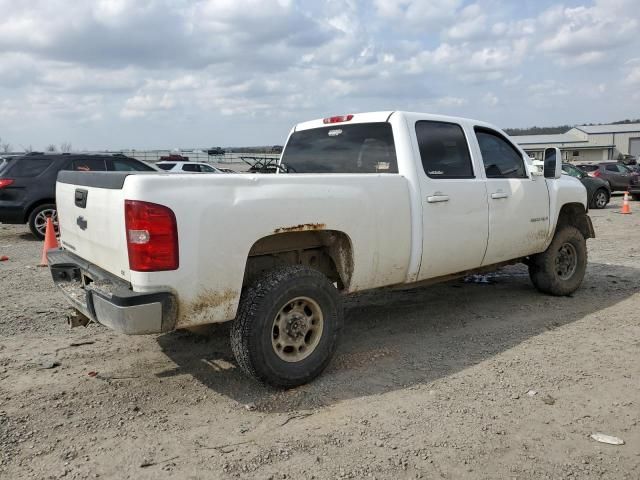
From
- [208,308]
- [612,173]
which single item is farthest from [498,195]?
[612,173]

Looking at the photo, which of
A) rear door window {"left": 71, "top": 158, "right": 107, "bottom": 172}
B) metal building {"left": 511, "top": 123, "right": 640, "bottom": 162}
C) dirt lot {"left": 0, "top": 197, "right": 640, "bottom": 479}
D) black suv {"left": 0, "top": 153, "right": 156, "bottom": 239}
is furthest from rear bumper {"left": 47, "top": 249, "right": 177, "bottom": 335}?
metal building {"left": 511, "top": 123, "right": 640, "bottom": 162}

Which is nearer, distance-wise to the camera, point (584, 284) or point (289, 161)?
point (289, 161)

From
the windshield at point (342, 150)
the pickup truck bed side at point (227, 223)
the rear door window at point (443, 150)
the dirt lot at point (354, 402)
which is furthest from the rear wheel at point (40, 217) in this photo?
the rear door window at point (443, 150)

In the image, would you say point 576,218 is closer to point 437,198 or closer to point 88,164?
point 437,198

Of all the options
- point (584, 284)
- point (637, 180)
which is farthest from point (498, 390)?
point (637, 180)

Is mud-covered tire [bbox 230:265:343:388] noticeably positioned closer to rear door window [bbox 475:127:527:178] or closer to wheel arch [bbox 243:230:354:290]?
wheel arch [bbox 243:230:354:290]

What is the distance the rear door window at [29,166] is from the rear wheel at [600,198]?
1689cm

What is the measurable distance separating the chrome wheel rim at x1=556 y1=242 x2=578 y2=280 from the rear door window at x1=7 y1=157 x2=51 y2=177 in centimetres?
981

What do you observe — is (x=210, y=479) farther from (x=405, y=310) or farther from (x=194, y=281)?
(x=405, y=310)

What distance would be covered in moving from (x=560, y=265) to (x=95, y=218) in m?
5.28

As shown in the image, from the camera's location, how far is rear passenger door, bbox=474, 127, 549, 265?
536 centimetres

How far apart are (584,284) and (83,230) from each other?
617 cm

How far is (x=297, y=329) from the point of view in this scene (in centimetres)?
392

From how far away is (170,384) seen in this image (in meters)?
4.07
